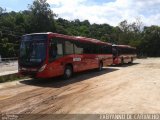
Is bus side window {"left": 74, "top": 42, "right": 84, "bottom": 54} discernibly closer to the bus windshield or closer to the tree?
the bus windshield

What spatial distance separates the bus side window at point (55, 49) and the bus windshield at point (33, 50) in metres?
0.49

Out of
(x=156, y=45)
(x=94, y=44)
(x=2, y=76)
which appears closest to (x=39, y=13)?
(x=156, y=45)

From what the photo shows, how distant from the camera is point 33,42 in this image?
57.6 feet

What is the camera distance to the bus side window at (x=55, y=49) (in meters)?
17.4

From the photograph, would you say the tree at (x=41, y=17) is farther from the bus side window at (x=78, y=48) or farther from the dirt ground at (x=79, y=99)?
the dirt ground at (x=79, y=99)

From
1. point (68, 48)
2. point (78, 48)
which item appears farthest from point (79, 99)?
point (78, 48)

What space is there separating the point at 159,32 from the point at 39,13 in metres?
38.6

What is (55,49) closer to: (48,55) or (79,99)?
(48,55)

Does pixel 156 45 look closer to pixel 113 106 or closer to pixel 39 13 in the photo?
pixel 39 13

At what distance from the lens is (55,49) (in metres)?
17.9

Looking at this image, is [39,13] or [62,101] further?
[39,13]

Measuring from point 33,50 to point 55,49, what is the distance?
53.7 inches

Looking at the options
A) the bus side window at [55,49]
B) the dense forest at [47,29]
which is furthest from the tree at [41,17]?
the bus side window at [55,49]

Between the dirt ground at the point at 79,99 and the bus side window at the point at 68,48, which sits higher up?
the bus side window at the point at 68,48
